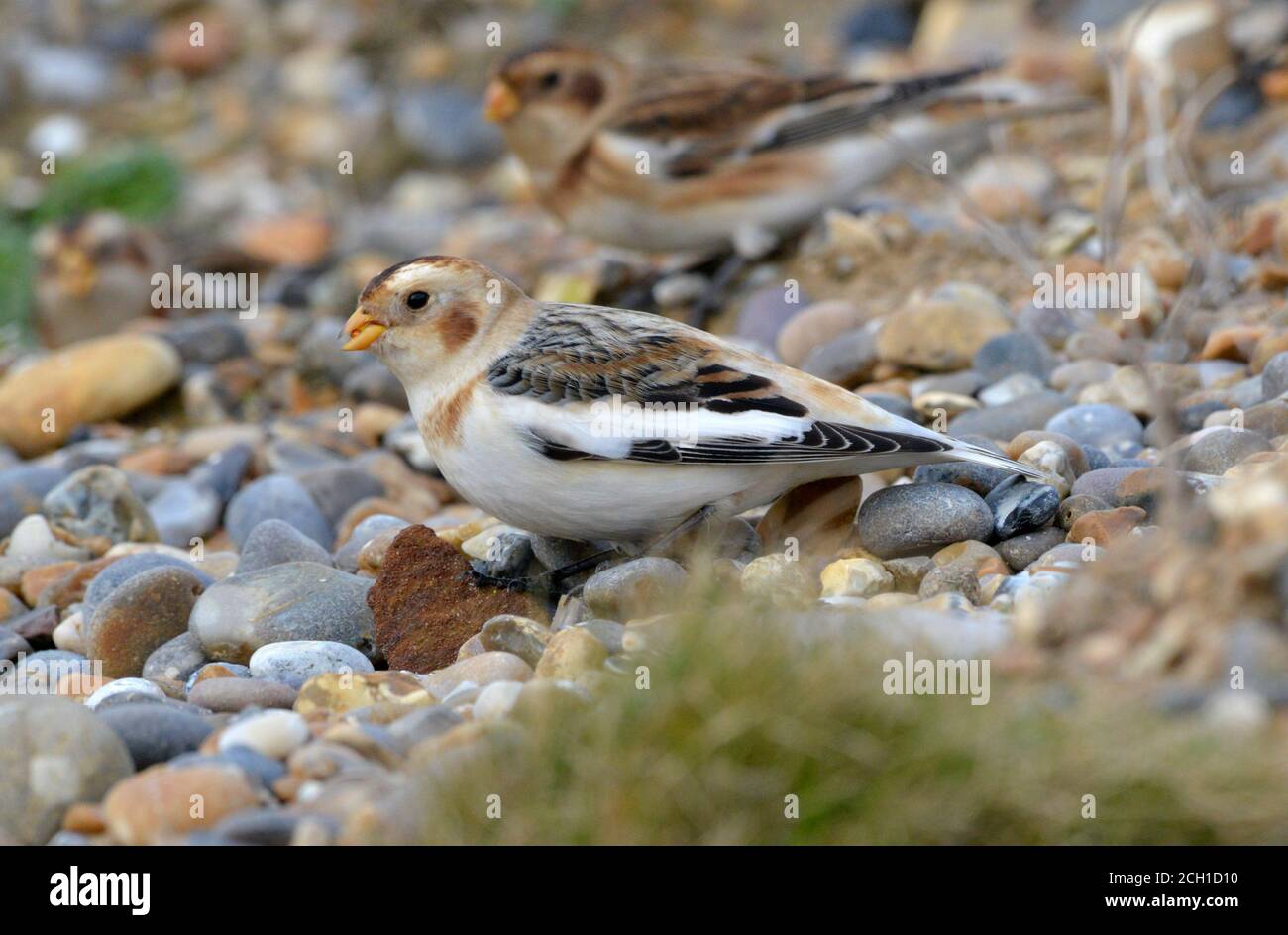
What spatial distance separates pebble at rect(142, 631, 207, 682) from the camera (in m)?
4.19

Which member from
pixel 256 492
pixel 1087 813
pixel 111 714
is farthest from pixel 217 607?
pixel 1087 813

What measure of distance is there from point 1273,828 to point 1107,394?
8.08 feet

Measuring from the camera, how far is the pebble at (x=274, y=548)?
468cm

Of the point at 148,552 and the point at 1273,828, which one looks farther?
the point at 148,552

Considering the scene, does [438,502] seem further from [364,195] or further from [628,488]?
[364,195]

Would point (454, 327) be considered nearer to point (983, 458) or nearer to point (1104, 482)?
point (983, 458)

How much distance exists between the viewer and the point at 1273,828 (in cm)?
272

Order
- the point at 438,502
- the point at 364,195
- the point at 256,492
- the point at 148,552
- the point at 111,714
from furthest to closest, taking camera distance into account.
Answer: the point at 364,195 < the point at 438,502 < the point at 256,492 < the point at 148,552 < the point at 111,714

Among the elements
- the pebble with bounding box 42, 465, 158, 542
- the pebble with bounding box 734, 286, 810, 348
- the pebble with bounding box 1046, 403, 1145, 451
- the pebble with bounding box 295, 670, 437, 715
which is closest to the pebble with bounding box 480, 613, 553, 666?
the pebble with bounding box 295, 670, 437, 715

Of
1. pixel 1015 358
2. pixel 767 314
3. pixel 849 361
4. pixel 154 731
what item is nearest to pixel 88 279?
pixel 767 314

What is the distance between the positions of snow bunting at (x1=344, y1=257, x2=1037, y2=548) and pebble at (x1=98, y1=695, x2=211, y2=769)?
3.26 ft

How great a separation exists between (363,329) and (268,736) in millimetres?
1377

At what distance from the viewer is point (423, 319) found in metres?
4.31

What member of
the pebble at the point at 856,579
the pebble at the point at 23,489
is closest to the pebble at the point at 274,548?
the pebble at the point at 23,489
